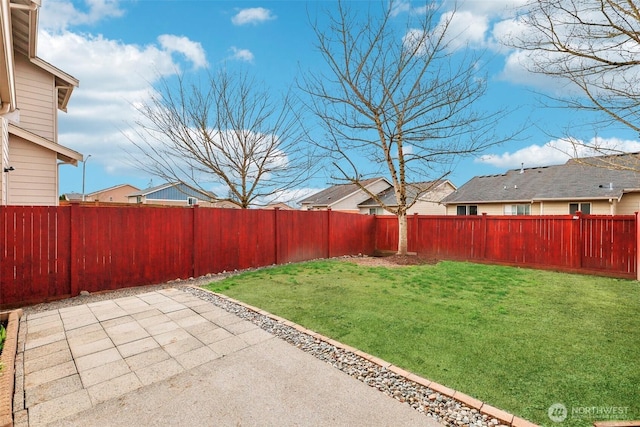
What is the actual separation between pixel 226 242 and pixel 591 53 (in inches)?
306

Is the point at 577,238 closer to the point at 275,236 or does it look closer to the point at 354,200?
the point at 275,236

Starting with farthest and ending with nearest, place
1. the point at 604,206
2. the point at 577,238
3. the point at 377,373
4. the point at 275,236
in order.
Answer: the point at 604,206 < the point at 275,236 < the point at 577,238 < the point at 377,373

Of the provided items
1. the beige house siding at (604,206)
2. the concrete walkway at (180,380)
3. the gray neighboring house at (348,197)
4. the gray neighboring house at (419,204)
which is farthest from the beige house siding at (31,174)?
the beige house siding at (604,206)

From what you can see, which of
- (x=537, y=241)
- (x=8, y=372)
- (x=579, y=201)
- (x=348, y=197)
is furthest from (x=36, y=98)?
(x=579, y=201)

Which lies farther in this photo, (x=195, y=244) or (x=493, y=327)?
(x=195, y=244)

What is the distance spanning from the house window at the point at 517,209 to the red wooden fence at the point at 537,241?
9.29 metres

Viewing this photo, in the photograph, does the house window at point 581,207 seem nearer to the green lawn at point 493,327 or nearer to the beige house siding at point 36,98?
the green lawn at point 493,327

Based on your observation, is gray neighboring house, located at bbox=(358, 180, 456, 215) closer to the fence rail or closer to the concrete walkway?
the fence rail

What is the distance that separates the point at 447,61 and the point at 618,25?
465 cm

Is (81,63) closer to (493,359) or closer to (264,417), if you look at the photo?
(264,417)

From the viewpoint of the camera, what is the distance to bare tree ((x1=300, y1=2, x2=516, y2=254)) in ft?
29.1

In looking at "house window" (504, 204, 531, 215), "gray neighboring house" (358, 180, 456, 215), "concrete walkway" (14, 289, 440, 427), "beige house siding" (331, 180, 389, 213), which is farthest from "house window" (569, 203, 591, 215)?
"concrete walkway" (14, 289, 440, 427)

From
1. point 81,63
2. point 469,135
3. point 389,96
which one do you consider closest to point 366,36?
point 389,96

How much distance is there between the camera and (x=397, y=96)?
31.3 ft
